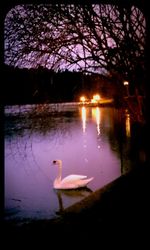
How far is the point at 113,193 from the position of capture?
377 centimetres

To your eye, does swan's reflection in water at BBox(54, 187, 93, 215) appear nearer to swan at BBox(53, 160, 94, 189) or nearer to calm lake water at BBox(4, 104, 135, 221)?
calm lake water at BBox(4, 104, 135, 221)

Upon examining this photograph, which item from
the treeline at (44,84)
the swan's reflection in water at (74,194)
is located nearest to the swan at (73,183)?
the swan's reflection in water at (74,194)

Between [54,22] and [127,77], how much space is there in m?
0.95

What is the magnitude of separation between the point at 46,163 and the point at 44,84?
33.5ft

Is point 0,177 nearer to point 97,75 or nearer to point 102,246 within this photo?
point 102,246

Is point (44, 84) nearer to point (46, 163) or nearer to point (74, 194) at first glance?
point (74, 194)

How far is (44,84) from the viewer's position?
13.5ft

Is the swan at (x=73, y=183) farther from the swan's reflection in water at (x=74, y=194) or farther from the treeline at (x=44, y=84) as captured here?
the treeline at (x=44, y=84)

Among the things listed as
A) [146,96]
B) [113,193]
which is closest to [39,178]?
[113,193]

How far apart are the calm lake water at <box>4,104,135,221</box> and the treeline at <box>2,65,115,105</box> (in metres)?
0.12

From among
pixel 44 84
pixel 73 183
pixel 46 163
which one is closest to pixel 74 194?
pixel 73 183

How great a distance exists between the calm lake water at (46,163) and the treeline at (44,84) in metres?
0.12

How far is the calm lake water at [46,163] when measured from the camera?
4184 millimetres

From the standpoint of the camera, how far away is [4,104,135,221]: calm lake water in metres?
4.18
